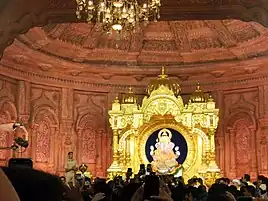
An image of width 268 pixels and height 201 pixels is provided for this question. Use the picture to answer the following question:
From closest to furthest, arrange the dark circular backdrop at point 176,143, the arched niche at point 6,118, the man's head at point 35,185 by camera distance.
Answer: the man's head at point 35,185 < the arched niche at point 6,118 < the dark circular backdrop at point 176,143

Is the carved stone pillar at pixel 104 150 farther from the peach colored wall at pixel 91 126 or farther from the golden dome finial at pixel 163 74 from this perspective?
the golden dome finial at pixel 163 74

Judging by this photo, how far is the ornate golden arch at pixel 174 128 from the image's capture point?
15500 millimetres

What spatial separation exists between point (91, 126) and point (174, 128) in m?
2.79

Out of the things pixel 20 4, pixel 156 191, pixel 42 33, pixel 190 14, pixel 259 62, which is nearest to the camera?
pixel 156 191

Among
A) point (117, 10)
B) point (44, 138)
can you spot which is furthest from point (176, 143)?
point (117, 10)

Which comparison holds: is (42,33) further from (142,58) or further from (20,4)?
(20,4)

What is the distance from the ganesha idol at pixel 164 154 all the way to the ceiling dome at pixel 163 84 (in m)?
1.45

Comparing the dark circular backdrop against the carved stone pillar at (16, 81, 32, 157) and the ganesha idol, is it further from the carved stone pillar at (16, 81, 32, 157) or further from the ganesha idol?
the carved stone pillar at (16, 81, 32, 157)

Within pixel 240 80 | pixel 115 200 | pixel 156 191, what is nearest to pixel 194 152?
pixel 240 80

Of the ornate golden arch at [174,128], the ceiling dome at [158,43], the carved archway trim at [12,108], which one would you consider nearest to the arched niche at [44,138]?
the carved archway trim at [12,108]

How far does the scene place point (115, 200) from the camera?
15.8 ft

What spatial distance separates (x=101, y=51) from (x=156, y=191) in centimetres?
1376

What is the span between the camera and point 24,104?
49.9ft

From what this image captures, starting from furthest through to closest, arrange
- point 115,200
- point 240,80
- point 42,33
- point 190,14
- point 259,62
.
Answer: point 240,80, point 259,62, point 42,33, point 190,14, point 115,200
